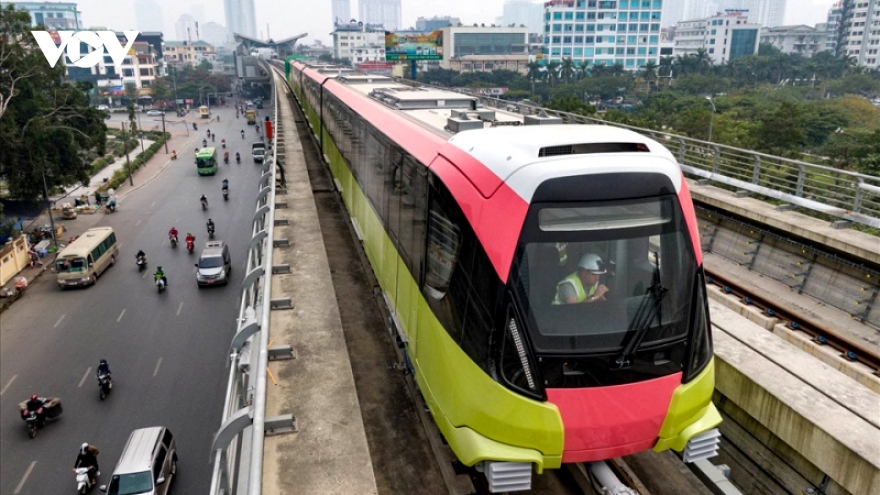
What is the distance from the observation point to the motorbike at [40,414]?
16.2m

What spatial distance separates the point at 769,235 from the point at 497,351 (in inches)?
400

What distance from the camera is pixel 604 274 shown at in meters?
5.02

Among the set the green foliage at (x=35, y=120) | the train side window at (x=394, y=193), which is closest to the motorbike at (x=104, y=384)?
the train side window at (x=394, y=193)

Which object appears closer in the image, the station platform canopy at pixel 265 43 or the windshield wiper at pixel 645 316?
the windshield wiper at pixel 645 316

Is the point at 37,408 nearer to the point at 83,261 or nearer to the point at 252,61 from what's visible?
the point at 83,261

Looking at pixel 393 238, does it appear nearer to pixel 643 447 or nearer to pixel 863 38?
pixel 643 447

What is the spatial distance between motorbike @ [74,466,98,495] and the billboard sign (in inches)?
2772

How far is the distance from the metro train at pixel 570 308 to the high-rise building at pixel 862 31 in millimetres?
120309

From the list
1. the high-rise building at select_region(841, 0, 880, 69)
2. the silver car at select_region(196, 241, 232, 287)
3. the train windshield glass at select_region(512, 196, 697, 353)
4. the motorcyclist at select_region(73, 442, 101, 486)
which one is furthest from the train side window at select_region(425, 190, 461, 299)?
the high-rise building at select_region(841, 0, 880, 69)

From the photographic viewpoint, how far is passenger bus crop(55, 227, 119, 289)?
1041 inches

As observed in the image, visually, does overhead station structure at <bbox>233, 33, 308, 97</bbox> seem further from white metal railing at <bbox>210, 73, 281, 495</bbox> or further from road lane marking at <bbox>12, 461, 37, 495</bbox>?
white metal railing at <bbox>210, 73, 281, 495</bbox>

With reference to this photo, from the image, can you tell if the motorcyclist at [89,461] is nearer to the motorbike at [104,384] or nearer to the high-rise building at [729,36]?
the motorbike at [104,384]

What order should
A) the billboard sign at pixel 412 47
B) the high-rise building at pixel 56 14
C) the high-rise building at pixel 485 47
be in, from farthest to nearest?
the high-rise building at pixel 56 14
the high-rise building at pixel 485 47
the billboard sign at pixel 412 47

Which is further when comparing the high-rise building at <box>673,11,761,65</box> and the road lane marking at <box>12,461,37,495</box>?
the high-rise building at <box>673,11,761,65</box>
